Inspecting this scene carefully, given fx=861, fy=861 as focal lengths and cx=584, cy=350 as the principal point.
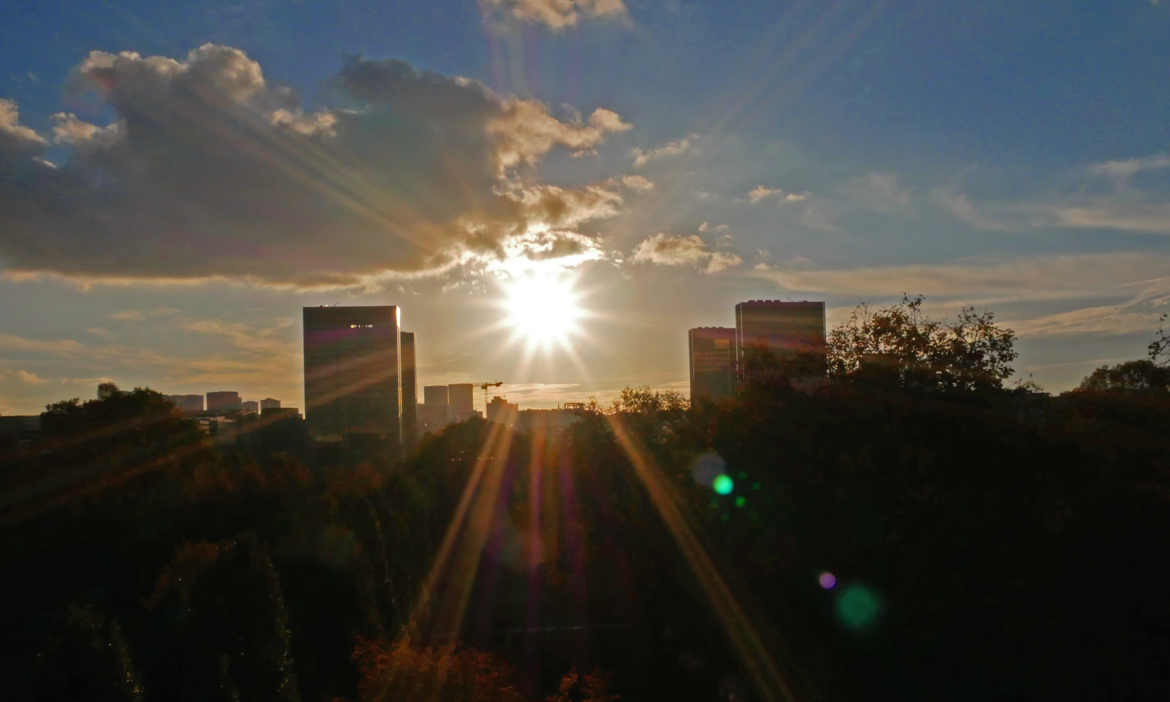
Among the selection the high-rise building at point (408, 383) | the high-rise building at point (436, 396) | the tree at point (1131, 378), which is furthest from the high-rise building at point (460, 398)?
the tree at point (1131, 378)

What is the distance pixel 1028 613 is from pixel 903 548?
196 cm

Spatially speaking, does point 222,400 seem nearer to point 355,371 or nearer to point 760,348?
point 355,371

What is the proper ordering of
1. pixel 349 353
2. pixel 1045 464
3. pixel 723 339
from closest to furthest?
pixel 1045 464
pixel 723 339
pixel 349 353

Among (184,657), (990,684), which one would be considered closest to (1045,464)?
(990,684)

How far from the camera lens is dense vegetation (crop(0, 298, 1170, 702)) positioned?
12594 mm

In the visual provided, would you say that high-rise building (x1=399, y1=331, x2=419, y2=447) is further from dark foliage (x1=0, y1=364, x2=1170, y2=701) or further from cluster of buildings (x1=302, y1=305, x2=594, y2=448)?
dark foliage (x1=0, y1=364, x2=1170, y2=701)

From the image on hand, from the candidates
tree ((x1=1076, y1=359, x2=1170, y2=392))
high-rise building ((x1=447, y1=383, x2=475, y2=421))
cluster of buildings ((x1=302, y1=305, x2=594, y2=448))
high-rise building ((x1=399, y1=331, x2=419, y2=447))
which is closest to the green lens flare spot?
tree ((x1=1076, y1=359, x2=1170, y2=392))

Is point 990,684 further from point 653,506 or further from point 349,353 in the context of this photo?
point 349,353

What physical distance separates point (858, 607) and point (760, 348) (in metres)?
7.10

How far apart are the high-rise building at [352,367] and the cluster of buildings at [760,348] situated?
158ft

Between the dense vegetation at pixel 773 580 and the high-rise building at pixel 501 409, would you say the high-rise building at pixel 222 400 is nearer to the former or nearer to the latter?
the high-rise building at pixel 501 409

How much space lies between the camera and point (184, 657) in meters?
13.1

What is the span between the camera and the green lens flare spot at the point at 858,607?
13.6 m

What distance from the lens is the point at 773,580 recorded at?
1459 centimetres
